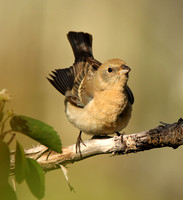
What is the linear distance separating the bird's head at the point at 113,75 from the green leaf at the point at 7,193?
2.55 metres

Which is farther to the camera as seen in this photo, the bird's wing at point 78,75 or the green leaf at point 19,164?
the bird's wing at point 78,75

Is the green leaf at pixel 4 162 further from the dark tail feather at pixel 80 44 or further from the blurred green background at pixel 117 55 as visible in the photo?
the blurred green background at pixel 117 55

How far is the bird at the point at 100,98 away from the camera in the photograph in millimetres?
3092

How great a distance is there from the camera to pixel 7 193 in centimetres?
60

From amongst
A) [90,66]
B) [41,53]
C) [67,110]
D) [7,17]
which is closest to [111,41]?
[41,53]

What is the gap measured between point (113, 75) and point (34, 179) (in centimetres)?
257

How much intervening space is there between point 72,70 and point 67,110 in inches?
23.3

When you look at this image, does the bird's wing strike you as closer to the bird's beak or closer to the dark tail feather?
the dark tail feather

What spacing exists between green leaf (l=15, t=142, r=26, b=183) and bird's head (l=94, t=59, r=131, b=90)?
8.11 feet

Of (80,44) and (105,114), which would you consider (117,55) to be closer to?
(80,44)

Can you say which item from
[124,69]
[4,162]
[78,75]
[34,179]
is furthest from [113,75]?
[4,162]

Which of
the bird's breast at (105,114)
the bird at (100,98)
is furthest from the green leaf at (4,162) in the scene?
the bird's breast at (105,114)

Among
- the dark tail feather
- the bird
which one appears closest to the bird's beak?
the bird

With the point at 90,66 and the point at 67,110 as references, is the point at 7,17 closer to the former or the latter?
the point at 90,66
